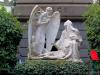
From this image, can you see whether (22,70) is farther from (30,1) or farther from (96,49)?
(30,1)

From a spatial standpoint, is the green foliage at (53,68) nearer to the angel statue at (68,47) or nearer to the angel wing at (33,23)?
the angel statue at (68,47)

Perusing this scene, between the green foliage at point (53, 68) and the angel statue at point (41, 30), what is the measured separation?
635 millimetres

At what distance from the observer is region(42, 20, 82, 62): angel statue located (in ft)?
42.2

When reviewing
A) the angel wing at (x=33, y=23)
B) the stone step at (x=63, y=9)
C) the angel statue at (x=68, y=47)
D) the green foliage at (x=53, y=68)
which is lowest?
the green foliage at (x=53, y=68)

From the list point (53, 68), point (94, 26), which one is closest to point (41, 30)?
point (53, 68)

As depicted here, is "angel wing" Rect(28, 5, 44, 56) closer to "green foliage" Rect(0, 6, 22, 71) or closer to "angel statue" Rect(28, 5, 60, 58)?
"angel statue" Rect(28, 5, 60, 58)

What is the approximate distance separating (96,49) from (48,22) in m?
1.90

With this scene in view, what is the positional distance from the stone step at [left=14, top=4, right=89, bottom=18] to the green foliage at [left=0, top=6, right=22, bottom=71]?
206 centimetres

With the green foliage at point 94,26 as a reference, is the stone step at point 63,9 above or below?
above

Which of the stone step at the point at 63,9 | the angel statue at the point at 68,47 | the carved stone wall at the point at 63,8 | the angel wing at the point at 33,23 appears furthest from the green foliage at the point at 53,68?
the stone step at the point at 63,9

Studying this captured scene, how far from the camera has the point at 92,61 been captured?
1288cm

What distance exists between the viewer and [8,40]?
1325cm

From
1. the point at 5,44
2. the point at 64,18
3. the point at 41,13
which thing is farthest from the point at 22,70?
the point at 64,18

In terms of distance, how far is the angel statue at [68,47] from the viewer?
506 inches
